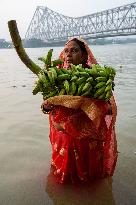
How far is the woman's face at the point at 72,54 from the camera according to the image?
10.7ft

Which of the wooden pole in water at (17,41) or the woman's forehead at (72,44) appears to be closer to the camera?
the wooden pole in water at (17,41)

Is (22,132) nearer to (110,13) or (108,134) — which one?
(108,134)

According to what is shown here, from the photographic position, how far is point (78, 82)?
8.70 ft

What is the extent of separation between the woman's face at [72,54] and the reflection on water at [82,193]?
134 cm

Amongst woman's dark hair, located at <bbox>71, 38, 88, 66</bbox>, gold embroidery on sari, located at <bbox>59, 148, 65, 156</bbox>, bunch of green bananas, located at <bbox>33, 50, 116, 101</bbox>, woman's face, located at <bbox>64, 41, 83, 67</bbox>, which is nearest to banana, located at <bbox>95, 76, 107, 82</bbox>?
bunch of green bananas, located at <bbox>33, 50, 116, 101</bbox>

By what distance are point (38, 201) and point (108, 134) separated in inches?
39.8

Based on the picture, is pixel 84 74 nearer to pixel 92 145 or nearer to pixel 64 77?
pixel 64 77

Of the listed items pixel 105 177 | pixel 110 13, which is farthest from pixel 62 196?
pixel 110 13

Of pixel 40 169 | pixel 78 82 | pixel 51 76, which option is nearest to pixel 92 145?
pixel 78 82

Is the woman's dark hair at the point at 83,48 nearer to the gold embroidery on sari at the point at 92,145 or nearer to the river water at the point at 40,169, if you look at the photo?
the gold embroidery on sari at the point at 92,145

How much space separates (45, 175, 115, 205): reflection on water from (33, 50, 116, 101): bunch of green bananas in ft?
4.10

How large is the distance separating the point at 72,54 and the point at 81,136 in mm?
830

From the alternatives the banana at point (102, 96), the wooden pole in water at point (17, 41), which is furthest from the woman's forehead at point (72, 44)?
the banana at point (102, 96)

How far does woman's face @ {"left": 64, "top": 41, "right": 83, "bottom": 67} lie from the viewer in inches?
129
